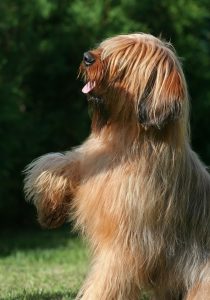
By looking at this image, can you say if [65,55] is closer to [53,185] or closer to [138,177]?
[53,185]

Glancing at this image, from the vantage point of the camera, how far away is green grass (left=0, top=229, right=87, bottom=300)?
5996 mm

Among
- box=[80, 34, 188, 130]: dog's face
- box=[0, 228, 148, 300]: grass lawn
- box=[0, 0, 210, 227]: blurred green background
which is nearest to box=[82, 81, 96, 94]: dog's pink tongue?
box=[80, 34, 188, 130]: dog's face

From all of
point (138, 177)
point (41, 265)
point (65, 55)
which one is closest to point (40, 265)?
point (41, 265)

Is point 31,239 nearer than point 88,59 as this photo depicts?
No

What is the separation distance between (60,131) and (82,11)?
2007mm

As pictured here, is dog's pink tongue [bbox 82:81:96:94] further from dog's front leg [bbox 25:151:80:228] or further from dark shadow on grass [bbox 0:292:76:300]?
dark shadow on grass [bbox 0:292:76:300]

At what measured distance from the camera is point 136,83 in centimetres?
443

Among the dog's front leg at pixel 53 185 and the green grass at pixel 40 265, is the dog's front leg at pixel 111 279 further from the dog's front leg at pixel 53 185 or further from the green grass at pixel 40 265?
the green grass at pixel 40 265

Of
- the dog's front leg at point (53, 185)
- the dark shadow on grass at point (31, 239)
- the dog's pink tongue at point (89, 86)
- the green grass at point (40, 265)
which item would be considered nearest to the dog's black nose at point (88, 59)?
the dog's pink tongue at point (89, 86)

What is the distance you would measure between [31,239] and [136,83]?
771 cm

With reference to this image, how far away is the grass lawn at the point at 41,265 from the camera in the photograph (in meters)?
5.98

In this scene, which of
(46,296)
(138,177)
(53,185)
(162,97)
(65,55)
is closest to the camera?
(162,97)

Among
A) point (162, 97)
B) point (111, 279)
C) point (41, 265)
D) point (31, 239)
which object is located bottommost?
point (31, 239)

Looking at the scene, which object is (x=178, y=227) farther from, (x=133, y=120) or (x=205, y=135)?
(x=205, y=135)
